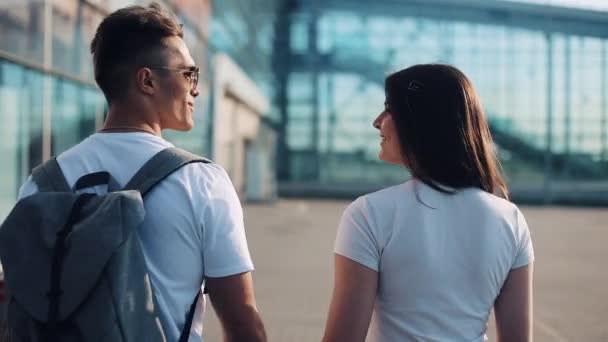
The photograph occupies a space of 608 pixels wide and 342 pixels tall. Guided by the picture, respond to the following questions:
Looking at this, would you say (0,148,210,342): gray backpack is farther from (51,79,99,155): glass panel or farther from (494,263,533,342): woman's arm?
(51,79,99,155): glass panel

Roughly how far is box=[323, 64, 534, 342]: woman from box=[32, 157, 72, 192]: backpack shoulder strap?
0.73 meters

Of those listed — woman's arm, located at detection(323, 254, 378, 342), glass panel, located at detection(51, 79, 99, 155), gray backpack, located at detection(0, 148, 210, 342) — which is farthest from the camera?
glass panel, located at detection(51, 79, 99, 155)

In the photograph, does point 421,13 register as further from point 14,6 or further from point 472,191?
point 472,191

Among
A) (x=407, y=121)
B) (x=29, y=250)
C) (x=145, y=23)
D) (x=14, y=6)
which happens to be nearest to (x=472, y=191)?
(x=407, y=121)

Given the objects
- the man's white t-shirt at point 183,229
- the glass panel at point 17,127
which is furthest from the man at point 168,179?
the glass panel at point 17,127

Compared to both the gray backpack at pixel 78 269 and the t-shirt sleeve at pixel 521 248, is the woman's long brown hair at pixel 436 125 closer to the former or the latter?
the t-shirt sleeve at pixel 521 248

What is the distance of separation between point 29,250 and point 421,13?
39365mm

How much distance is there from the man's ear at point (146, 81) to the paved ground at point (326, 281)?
3.72 metres

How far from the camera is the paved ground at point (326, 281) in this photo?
5.77 meters

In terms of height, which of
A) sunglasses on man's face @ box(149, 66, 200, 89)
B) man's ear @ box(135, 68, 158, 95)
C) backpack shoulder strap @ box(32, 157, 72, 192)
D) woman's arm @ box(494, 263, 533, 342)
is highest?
sunglasses on man's face @ box(149, 66, 200, 89)

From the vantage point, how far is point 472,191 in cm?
194

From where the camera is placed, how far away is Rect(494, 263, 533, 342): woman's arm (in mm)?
1982

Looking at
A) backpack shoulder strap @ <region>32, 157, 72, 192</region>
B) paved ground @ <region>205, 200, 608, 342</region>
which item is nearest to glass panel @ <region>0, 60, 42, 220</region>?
paved ground @ <region>205, 200, 608, 342</region>

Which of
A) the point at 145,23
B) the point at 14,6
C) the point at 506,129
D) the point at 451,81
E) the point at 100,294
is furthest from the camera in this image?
the point at 506,129
